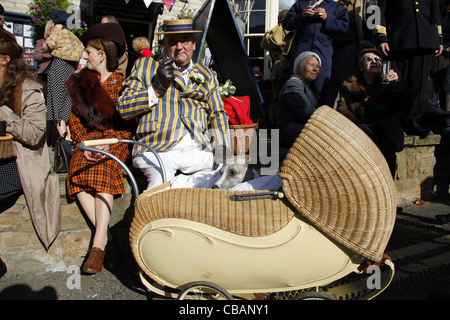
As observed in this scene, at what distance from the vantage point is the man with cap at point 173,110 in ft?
8.90

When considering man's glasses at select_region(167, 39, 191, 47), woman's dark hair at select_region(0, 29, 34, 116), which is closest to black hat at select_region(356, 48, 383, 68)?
man's glasses at select_region(167, 39, 191, 47)

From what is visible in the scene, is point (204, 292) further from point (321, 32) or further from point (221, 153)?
point (321, 32)

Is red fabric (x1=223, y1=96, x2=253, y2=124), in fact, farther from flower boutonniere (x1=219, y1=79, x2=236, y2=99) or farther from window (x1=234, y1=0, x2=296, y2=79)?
window (x1=234, y1=0, x2=296, y2=79)

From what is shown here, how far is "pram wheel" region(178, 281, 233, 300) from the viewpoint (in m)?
2.00

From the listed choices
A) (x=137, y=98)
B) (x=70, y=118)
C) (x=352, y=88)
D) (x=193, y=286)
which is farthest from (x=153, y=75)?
(x=352, y=88)

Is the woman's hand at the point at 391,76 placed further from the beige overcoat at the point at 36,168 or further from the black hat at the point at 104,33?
the beige overcoat at the point at 36,168

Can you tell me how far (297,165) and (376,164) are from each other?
14.9 inches

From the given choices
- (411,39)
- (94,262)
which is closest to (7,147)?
(94,262)

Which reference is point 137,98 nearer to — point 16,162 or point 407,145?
point 16,162

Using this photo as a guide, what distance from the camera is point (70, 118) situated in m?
3.13

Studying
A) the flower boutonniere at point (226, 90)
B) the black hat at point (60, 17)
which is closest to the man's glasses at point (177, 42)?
the flower boutonniere at point (226, 90)

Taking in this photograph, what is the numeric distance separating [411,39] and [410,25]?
0.16 m

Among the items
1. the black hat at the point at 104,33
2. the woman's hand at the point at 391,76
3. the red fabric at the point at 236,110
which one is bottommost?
the red fabric at the point at 236,110

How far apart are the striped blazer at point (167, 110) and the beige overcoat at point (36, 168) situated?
0.68 m
